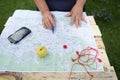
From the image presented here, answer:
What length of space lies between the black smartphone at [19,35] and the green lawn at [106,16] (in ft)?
5.14

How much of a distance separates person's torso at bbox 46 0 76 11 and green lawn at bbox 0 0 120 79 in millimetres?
1186

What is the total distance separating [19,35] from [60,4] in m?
0.59

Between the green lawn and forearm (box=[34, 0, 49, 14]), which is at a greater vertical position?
forearm (box=[34, 0, 49, 14])

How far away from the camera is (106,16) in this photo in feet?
12.0

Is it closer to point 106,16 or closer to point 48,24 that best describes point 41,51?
point 48,24

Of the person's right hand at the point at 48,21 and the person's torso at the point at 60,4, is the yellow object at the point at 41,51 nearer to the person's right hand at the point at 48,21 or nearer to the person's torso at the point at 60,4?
the person's right hand at the point at 48,21

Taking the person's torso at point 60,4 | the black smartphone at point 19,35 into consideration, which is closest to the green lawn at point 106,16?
the person's torso at point 60,4

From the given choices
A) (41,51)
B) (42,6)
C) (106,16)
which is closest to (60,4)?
(42,6)

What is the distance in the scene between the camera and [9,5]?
4113 millimetres

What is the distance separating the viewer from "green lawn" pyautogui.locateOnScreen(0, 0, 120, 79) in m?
3.10

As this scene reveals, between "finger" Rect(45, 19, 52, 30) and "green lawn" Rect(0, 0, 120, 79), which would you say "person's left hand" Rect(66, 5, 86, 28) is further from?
"green lawn" Rect(0, 0, 120, 79)

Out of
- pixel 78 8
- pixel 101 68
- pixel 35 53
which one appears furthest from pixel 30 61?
pixel 78 8

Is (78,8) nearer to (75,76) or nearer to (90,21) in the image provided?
(90,21)

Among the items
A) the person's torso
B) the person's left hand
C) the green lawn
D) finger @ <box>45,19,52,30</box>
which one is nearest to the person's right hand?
finger @ <box>45,19,52,30</box>
